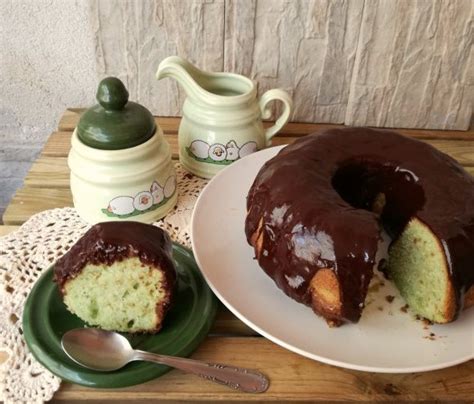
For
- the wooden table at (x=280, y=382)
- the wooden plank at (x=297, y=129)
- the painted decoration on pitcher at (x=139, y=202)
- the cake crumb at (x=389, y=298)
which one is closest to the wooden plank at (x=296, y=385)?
the wooden table at (x=280, y=382)

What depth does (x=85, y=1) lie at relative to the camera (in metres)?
1.13

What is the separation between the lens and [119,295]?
66cm

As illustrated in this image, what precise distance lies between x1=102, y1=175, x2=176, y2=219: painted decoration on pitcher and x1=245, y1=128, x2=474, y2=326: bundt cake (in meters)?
0.17

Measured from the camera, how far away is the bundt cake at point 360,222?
0.65m

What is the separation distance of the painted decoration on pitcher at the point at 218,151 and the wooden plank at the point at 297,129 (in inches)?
7.6

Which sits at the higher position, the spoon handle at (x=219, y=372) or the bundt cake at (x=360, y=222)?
the bundt cake at (x=360, y=222)

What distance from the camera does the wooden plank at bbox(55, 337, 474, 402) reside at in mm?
625

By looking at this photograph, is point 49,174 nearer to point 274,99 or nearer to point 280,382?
point 274,99

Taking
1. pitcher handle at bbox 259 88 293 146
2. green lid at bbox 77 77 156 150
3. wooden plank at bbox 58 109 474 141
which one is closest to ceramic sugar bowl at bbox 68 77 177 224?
green lid at bbox 77 77 156 150

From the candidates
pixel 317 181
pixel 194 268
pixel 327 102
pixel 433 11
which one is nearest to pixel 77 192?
pixel 194 268

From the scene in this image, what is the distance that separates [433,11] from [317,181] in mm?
548

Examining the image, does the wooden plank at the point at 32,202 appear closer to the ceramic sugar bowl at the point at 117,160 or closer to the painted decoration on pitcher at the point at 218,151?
the ceramic sugar bowl at the point at 117,160

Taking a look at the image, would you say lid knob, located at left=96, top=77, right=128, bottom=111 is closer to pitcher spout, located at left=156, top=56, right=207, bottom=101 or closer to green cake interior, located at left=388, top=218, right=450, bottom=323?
pitcher spout, located at left=156, top=56, right=207, bottom=101

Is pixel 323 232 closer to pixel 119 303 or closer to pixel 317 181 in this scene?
pixel 317 181
